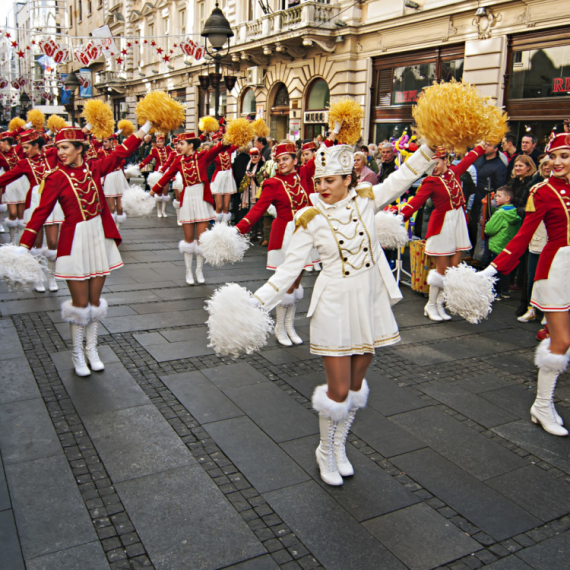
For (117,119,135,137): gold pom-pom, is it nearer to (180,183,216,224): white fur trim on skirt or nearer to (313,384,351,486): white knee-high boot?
(180,183,216,224): white fur trim on skirt

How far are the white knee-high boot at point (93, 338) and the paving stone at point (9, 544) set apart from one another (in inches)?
89.9

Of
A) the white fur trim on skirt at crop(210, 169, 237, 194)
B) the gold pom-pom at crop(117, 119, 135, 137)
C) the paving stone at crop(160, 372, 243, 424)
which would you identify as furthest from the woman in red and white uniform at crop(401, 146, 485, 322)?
the white fur trim on skirt at crop(210, 169, 237, 194)

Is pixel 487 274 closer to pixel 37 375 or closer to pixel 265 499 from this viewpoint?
pixel 265 499

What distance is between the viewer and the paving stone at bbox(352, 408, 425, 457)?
172 inches

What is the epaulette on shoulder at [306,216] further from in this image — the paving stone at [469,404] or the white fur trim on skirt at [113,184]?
the white fur trim on skirt at [113,184]

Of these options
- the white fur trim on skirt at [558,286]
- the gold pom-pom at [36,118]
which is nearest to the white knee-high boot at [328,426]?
the white fur trim on skirt at [558,286]

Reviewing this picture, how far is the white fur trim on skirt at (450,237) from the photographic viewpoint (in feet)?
24.1

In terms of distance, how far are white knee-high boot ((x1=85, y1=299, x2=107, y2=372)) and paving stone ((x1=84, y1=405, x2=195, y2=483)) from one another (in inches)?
38.7

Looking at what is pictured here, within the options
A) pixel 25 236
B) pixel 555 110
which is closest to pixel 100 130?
pixel 25 236

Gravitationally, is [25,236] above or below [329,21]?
below

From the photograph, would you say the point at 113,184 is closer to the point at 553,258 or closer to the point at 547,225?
the point at 547,225

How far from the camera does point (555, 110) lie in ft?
45.4

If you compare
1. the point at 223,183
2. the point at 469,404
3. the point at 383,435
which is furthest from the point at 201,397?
the point at 223,183

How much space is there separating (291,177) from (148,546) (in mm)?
4093
